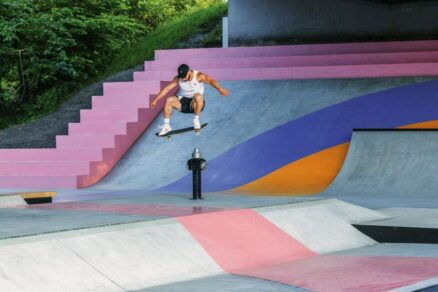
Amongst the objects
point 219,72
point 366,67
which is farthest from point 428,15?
point 219,72

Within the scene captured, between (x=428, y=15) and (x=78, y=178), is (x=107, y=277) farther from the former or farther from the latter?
(x=428, y=15)

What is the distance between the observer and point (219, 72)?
26.3m

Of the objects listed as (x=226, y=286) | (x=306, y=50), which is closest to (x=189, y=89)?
(x=226, y=286)

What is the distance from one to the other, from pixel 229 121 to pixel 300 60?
396cm

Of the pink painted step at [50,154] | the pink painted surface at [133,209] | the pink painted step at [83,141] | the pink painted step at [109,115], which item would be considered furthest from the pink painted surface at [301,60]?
the pink painted surface at [133,209]

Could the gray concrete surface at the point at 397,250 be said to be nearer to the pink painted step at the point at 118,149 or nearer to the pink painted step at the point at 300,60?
the pink painted step at the point at 118,149

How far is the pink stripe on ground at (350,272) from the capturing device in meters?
9.18

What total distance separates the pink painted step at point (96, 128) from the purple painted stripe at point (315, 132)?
3.17m

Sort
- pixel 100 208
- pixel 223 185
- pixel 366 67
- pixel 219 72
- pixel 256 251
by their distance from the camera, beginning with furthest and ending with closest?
1. pixel 219 72
2. pixel 366 67
3. pixel 223 185
4. pixel 100 208
5. pixel 256 251

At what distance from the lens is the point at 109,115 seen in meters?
24.5

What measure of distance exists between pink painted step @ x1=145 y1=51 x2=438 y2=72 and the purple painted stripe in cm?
209

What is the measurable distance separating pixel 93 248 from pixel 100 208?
3.82 m

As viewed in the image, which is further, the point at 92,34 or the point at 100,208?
the point at 92,34

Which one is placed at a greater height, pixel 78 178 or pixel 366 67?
pixel 366 67
